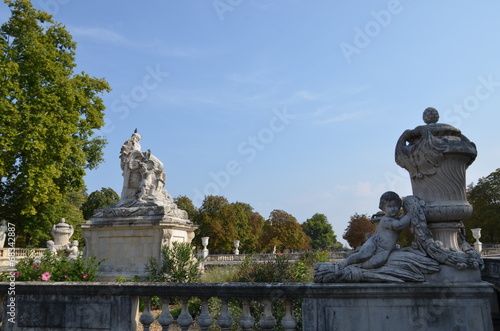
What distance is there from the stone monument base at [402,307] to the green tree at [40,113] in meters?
21.0

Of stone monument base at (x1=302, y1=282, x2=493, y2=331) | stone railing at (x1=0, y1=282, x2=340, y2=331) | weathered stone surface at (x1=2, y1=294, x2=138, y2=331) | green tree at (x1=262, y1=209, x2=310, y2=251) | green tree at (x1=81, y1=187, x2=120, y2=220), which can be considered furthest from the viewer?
green tree at (x1=262, y1=209, x2=310, y2=251)

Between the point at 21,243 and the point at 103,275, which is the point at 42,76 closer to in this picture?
the point at 103,275

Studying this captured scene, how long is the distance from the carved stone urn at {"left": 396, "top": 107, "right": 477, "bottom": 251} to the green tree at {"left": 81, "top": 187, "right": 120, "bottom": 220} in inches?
2278

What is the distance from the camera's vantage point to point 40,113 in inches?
878

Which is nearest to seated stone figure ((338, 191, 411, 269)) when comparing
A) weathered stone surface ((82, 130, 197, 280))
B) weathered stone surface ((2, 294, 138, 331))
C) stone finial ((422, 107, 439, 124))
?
stone finial ((422, 107, 439, 124))

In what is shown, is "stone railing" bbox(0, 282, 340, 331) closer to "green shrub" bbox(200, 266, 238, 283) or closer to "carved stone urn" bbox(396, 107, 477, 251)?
"carved stone urn" bbox(396, 107, 477, 251)

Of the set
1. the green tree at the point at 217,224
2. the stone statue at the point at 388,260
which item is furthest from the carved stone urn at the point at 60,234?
the green tree at the point at 217,224

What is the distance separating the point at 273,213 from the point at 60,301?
61391 mm

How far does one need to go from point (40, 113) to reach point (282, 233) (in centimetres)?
4551

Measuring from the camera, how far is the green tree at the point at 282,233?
206 feet

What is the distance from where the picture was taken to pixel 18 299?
505 cm

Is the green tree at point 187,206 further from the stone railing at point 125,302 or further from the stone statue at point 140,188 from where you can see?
the stone railing at point 125,302

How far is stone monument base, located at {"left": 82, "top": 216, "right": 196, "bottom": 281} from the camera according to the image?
13.7 m

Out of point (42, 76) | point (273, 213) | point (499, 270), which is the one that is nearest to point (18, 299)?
point (499, 270)
